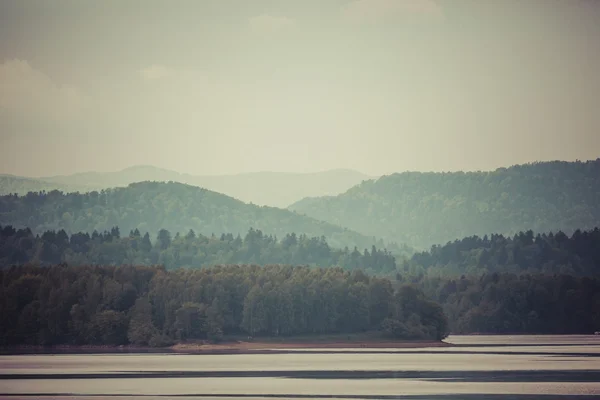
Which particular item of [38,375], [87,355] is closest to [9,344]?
[87,355]

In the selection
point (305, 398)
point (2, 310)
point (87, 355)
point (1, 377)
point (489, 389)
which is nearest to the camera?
point (305, 398)

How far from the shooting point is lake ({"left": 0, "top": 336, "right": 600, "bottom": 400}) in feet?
322

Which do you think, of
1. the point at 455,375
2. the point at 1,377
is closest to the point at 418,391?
the point at 455,375

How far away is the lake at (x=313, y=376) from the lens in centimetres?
9819

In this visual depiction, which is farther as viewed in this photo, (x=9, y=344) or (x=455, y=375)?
(x=9, y=344)

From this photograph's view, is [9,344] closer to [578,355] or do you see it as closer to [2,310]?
[2,310]

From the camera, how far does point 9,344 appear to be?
197625 millimetres

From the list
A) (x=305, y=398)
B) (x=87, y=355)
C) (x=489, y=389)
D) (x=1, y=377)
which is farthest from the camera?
(x=87, y=355)

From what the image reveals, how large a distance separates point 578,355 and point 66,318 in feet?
316

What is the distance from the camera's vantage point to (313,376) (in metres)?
122

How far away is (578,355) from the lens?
152250 millimetres

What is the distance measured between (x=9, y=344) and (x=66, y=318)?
450 inches

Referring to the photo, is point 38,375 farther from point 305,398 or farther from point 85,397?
point 305,398

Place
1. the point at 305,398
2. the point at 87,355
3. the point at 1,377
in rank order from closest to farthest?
the point at 305,398 < the point at 1,377 < the point at 87,355
